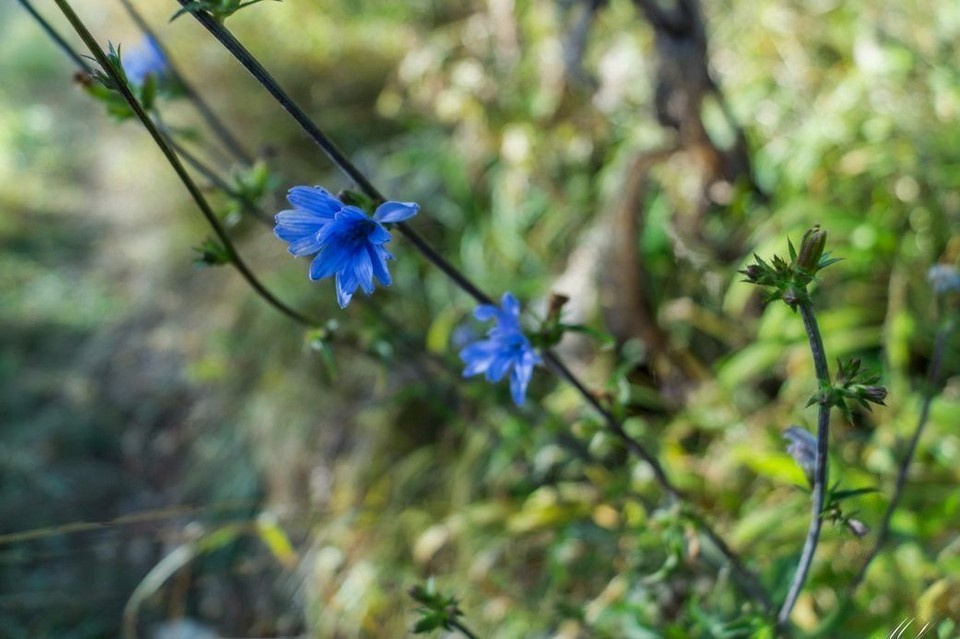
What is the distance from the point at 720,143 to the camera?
96.8 inches

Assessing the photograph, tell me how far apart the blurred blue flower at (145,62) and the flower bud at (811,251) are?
1087mm

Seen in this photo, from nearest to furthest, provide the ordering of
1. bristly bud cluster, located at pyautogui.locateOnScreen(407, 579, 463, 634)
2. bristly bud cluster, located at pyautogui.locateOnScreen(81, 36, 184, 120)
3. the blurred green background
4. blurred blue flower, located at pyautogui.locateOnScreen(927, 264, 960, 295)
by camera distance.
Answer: bristly bud cluster, located at pyautogui.locateOnScreen(407, 579, 463, 634)
bristly bud cluster, located at pyautogui.locateOnScreen(81, 36, 184, 120)
blurred blue flower, located at pyautogui.locateOnScreen(927, 264, 960, 295)
the blurred green background

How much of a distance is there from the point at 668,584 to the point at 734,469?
1.80 ft

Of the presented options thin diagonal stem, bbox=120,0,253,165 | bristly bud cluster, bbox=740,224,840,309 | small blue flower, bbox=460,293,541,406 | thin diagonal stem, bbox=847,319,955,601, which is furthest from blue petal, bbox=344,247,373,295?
thin diagonal stem, bbox=847,319,955,601

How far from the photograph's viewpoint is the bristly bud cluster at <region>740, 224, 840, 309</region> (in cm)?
84

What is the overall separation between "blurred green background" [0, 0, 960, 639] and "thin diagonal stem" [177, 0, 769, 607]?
2.8 inches

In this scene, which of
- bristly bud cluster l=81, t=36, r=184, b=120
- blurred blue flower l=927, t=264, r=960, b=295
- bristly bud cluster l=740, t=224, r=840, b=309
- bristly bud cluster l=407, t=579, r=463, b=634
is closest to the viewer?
bristly bud cluster l=740, t=224, r=840, b=309

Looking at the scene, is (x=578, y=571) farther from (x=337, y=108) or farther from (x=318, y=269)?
(x=337, y=108)

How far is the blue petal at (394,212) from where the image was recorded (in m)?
0.87

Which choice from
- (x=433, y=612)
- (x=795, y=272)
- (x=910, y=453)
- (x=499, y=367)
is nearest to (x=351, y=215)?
(x=499, y=367)

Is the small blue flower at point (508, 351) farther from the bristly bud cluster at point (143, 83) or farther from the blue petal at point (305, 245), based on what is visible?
the bristly bud cluster at point (143, 83)

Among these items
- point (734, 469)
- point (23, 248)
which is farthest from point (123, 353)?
point (734, 469)

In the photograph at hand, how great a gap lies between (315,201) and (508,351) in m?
0.41

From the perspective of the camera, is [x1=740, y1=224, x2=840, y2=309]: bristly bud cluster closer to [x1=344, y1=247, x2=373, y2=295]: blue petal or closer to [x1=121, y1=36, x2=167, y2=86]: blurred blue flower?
[x1=344, y1=247, x2=373, y2=295]: blue petal
